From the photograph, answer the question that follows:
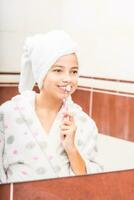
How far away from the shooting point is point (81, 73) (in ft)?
2.81

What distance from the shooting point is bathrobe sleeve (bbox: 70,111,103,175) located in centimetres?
87

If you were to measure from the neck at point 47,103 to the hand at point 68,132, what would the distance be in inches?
1.1

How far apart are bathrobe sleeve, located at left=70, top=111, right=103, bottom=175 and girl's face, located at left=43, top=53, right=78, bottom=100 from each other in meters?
0.08

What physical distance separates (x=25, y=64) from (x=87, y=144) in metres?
0.24

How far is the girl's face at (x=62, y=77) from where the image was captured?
0.81 metres

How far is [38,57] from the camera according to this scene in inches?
30.9

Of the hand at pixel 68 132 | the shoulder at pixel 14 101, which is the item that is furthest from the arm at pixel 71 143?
the shoulder at pixel 14 101

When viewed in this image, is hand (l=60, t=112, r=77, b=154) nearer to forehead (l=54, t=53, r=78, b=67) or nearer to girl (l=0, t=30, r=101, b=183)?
girl (l=0, t=30, r=101, b=183)

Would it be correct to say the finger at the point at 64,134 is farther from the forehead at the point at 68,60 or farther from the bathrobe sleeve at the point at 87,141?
the forehead at the point at 68,60

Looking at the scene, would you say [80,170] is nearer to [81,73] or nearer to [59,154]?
[59,154]

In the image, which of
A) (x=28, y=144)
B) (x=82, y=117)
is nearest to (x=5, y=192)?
(x=28, y=144)

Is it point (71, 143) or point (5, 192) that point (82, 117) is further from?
point (5, 192)

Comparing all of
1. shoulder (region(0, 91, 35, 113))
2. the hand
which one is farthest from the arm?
shoulder (region(0, 91, 35, 113))

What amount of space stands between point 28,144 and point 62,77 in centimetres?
16
